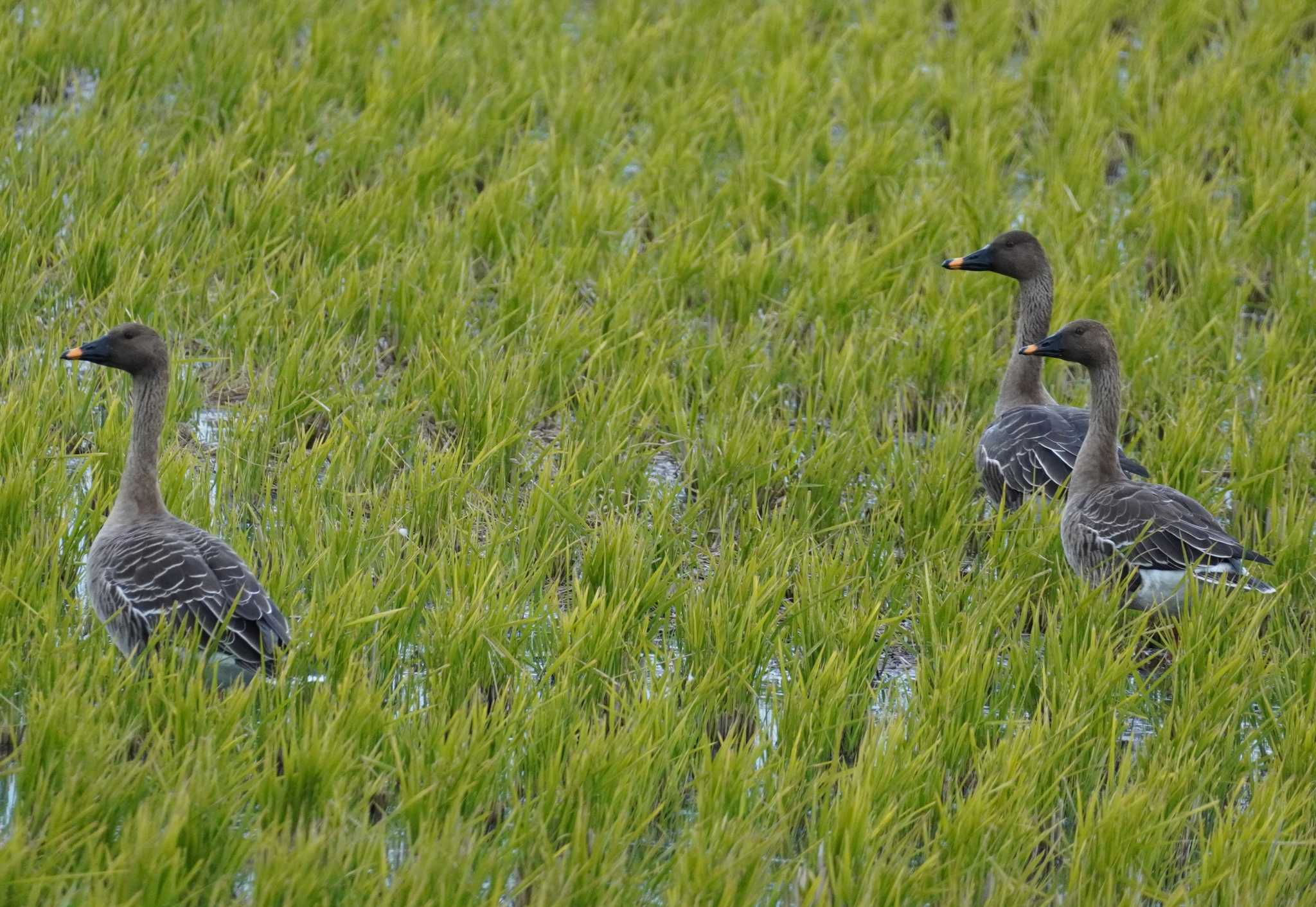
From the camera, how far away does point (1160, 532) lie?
441 centimetres

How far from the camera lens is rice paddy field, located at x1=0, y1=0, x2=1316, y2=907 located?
3322 millimetres

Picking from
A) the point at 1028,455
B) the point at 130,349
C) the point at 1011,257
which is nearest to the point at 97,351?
the point at 130,349

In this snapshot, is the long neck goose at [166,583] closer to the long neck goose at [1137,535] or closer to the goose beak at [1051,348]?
the long neck goose at [1137,535]

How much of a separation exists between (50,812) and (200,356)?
2.41 m

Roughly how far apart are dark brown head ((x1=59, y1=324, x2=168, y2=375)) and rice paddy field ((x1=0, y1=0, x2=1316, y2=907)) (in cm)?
37

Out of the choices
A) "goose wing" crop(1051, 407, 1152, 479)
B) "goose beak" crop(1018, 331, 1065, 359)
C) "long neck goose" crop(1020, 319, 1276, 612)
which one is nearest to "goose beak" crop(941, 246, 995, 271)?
"goose wing" crop(1051, 407, 1152, 479)

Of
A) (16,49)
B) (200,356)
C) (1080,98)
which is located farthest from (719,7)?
(200,356)

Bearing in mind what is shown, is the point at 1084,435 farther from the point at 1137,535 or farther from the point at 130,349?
the point at 130,349

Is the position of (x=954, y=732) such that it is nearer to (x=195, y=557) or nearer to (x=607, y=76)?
(x=195, y=557)

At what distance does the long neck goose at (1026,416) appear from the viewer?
5.01m

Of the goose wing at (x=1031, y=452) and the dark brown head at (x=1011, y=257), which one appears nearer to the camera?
the goose wing at (x=1031, y=452)

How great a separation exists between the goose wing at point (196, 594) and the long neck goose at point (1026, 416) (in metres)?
2.43

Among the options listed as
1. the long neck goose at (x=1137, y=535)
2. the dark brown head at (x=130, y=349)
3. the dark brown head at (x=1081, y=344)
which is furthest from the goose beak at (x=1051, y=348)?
the dark brown head at (x=130, y=349)

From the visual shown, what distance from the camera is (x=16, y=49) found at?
6.79 metres
